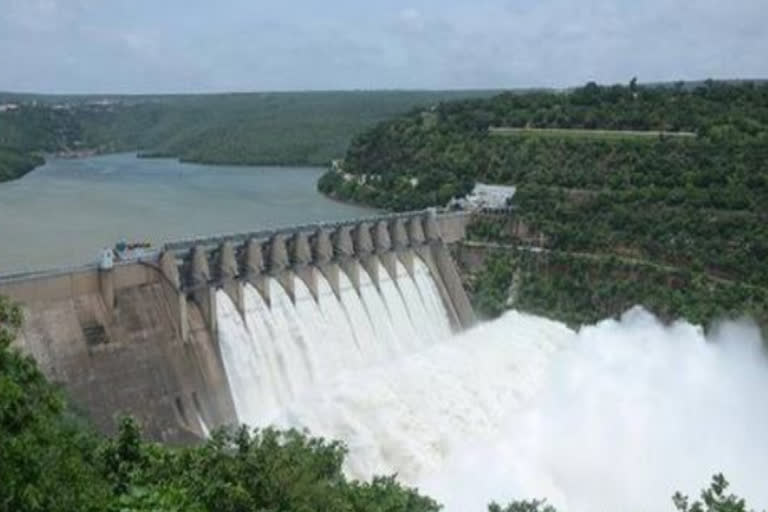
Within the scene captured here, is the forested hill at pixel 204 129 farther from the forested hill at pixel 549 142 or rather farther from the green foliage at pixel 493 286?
the green foliage at pixel 493 286

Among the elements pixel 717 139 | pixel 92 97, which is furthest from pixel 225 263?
pixel 92 97

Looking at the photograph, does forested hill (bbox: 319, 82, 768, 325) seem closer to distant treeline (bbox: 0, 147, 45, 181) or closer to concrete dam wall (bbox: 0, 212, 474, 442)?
concrete dam wall (bbox: 0, 212, 474, 442)

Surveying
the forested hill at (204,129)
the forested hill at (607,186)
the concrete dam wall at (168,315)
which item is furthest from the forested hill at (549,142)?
the forested hill at (204,129)

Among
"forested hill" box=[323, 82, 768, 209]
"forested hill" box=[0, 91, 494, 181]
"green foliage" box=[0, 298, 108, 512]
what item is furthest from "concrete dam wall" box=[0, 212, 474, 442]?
"forested hill" box=[0, 91, 494, 181]

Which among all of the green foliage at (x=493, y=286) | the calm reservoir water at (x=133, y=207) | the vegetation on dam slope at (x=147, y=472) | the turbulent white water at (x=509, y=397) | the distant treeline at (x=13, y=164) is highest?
the vegetation on dam slope at (x=147, y=472)

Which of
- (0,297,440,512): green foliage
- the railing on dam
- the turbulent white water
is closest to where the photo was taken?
(0,297,440,512): green foliage
